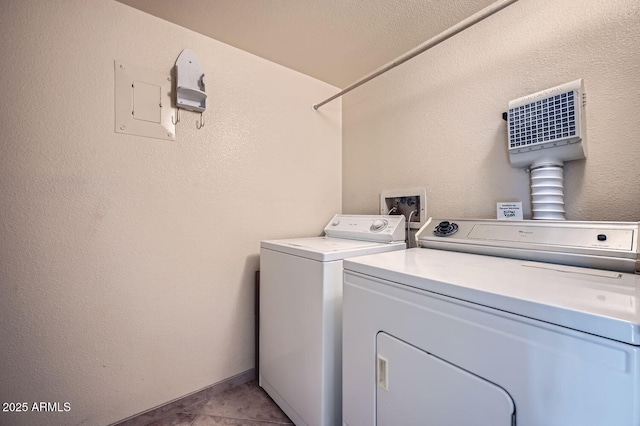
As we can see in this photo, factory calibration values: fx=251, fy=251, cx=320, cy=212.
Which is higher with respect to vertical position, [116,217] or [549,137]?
[549,137]

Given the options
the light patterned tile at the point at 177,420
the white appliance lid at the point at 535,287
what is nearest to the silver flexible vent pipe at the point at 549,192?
the white appliance lid at the point at 535,287

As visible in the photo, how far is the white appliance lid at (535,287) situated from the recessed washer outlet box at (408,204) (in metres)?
0.69

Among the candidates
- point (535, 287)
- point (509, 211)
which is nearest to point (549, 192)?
point (509, 211)

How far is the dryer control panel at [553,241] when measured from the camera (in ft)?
2.81

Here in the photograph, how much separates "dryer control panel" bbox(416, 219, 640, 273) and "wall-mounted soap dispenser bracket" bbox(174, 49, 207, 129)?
5.41ft

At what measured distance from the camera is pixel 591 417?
1.65ft

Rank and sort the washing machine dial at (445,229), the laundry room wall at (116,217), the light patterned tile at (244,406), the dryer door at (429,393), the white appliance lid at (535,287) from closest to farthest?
1. the white appliance lid at (535,287)
2. the dryer door at (429,393)
3. the laundry room wall at (116,217)
4. the washing machine dial at (445,229)
5. the light patterned tile at (244,406)

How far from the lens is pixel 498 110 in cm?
138

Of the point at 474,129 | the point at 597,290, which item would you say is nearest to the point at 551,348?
the point at 597,290

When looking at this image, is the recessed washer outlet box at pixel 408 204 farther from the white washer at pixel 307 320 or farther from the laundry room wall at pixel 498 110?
the white washer at pixel 307 320

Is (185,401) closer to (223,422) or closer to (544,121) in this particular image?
(223,422)

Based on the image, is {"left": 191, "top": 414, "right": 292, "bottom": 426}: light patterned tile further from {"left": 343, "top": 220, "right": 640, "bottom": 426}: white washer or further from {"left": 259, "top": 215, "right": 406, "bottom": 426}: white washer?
{"left": 343, "top": 220, "right": 640, "bottom": 426}: white washer

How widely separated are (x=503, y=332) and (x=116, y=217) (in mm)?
1774

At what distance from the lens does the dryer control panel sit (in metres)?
0.86
